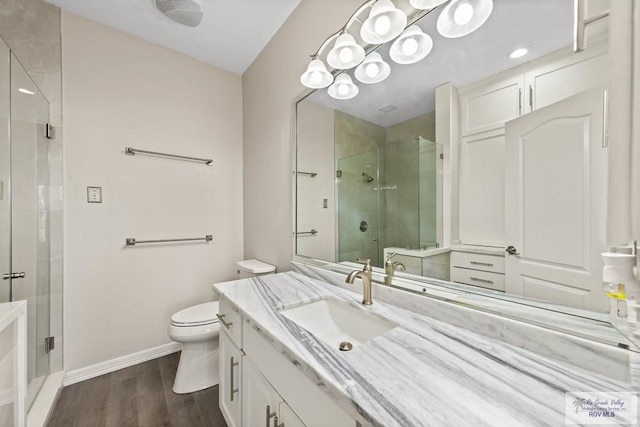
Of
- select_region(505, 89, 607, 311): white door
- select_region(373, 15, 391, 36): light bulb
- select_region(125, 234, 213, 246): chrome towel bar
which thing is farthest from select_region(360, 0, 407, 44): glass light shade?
select_region(125, 234, 213, 246): chrome towel bar

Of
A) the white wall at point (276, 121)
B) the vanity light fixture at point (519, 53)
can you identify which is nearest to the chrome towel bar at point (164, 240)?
the white wall at point (276, 121)

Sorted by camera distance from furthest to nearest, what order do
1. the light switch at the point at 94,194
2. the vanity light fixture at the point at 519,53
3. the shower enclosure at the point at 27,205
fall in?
1. the light switch at the point at 94,194
2. the shower enclosure at the point at 27,205
3. the vanity light fixture at the point at 519,53

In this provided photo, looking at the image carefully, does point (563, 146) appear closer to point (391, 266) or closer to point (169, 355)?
point (391, 266)

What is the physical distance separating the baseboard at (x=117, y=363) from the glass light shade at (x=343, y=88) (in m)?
2.29

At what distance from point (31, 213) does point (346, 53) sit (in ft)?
6.64

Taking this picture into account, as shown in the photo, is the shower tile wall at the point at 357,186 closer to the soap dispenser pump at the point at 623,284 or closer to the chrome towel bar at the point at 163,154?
the soap dispenser pump at the point at 623,284

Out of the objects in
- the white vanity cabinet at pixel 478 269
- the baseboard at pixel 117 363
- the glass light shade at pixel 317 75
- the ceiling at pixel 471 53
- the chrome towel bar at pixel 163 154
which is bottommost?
the baseboard at pixel 117 363

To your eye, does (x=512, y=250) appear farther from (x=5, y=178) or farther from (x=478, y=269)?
(x=5, y=178)

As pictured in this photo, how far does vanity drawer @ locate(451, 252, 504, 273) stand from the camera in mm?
812

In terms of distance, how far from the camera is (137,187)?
194 centimetres

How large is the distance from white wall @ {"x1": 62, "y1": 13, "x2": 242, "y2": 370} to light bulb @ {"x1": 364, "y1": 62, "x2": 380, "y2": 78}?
159cm

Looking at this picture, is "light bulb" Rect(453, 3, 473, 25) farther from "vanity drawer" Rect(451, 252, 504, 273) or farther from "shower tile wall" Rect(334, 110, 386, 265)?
"vanity drawer" Rect(451, 252, 504, 273)

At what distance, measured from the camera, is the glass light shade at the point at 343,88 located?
54.3 inches

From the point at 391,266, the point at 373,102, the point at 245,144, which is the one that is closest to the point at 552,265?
the point at 391,266
